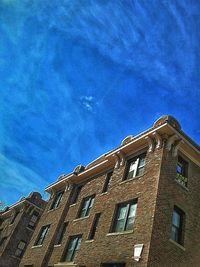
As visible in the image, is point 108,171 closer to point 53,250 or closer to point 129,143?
point 129,143

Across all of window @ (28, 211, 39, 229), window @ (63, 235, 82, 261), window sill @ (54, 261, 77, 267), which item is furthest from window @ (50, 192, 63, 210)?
window @ (28, 211, 39, 229)

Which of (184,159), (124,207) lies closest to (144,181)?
(124,207)

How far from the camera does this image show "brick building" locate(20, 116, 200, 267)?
15.4 meters

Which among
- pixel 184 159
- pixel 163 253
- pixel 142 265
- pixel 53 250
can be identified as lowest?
pixel 142 265

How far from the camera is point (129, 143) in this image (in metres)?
20.7

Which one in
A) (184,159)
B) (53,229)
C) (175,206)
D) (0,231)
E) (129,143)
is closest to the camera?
(175,206)

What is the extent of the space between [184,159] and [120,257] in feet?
26.2

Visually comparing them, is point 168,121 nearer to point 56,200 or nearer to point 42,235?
point 56,200

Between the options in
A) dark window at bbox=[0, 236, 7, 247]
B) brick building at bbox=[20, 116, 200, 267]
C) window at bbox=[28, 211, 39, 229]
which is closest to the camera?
brick building at bbox=[20, 116, 200, 267]

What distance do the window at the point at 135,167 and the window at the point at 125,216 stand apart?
88.4 inches

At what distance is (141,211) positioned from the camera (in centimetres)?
1647

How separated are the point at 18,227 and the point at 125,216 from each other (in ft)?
80.1

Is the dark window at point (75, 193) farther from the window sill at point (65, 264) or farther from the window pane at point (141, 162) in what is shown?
the window pane at point (141, 162)

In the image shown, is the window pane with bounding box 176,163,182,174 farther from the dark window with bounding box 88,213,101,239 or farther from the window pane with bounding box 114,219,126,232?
the dark window with bounding box 88,213,101,239
